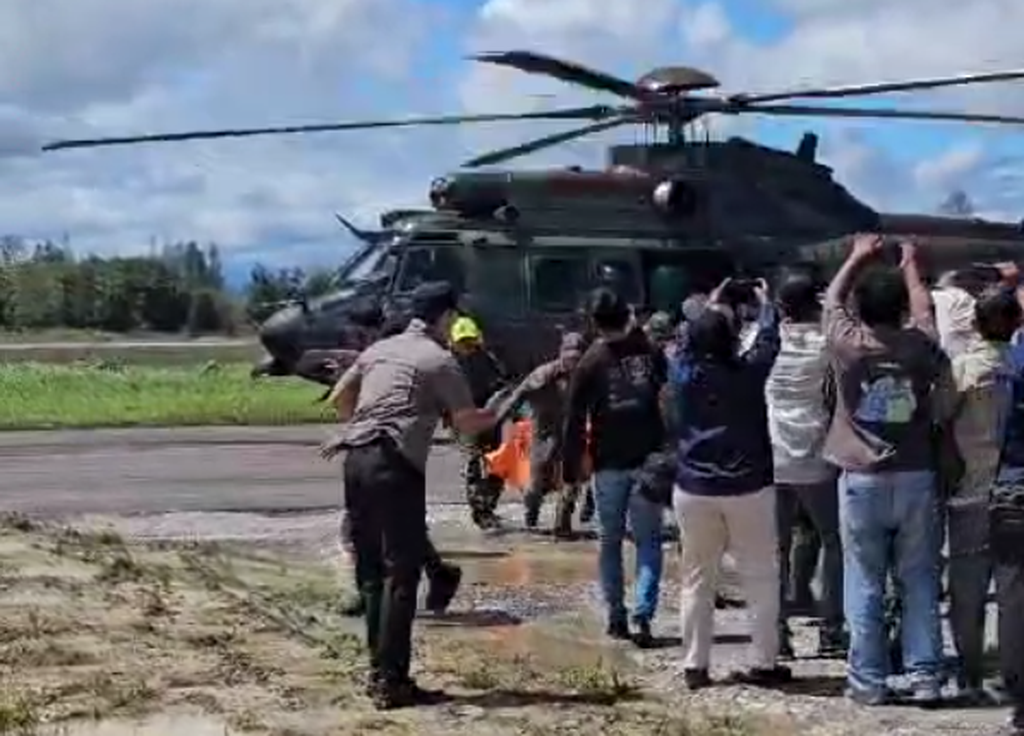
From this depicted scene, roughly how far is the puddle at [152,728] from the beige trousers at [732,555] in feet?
7.10

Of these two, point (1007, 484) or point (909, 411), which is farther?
point (909, 411)

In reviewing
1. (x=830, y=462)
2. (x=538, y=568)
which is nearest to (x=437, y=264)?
(x=538, y=568)

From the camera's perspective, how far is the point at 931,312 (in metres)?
8.48

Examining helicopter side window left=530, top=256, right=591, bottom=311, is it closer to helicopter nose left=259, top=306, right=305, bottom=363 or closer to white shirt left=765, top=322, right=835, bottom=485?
helicopter nose left=259, top=306, right=305, bottom=363

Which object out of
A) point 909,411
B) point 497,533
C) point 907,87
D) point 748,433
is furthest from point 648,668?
point 907,87

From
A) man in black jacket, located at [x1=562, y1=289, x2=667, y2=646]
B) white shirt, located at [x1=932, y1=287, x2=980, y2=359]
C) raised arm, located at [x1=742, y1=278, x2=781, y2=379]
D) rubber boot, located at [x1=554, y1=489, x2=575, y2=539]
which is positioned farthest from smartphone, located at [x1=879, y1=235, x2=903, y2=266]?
rubber boot, located at [x1=554, y1=489, x2=575, y2=539]

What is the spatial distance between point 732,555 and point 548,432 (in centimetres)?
548

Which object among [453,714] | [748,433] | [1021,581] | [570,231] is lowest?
[453,714]

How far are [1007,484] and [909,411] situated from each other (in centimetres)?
64

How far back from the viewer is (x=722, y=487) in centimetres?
879

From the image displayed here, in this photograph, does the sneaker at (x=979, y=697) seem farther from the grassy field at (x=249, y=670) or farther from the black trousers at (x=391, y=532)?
the black trousers at (x=391, y=532)

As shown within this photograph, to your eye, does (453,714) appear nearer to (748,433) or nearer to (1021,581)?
(748,433)

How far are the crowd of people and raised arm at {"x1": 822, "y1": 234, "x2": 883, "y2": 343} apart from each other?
0.4 inches

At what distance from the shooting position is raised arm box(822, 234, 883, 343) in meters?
8.42
